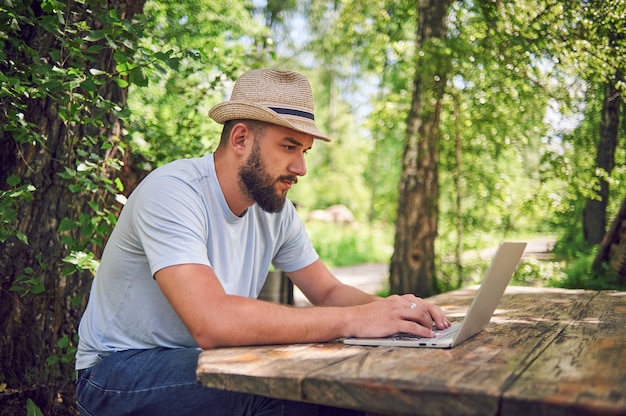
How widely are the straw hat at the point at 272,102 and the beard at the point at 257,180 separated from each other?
130 millimetres

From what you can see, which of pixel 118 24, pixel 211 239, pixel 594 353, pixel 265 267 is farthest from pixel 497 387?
pixel 118 24

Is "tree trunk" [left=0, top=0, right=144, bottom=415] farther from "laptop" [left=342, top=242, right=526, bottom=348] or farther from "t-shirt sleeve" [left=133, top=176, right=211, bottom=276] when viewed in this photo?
"laptop" [left=342, top=242, right=526, bottom=348]

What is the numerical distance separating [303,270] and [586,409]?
5.76 ft

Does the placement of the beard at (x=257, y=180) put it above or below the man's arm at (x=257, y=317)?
above

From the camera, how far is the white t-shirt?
82.4 inches

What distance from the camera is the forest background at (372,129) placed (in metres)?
3.11

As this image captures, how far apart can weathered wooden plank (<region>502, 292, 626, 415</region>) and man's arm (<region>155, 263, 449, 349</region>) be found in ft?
1.35

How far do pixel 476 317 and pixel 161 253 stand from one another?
917mm

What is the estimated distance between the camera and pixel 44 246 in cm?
321

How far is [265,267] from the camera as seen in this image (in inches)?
108

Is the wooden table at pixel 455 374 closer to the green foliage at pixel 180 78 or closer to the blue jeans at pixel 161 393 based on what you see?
the blue jeans at pixel 161 393

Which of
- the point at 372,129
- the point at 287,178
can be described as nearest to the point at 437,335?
the point at 287,178

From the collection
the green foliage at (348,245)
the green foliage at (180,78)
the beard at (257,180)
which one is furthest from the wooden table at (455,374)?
the green foliage at (348,245)

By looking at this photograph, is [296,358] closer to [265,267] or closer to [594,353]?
[594,353]
